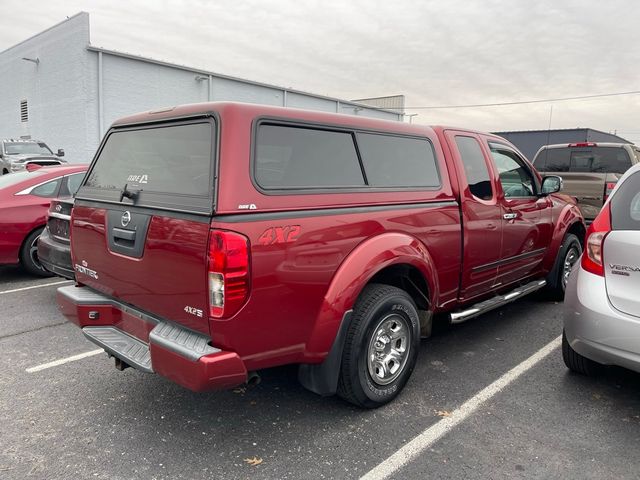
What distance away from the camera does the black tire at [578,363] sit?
3643 millimetres

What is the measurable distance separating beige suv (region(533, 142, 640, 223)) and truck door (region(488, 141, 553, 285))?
3981mm

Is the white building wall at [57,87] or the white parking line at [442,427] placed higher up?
the white building wall at [57,87]

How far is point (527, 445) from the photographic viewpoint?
9.43 feet

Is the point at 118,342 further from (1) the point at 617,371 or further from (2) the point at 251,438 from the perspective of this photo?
(1) the point at 617,371

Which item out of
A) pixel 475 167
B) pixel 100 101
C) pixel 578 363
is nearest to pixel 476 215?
pixel 475 167

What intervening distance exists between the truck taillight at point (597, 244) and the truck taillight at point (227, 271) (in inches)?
89.6

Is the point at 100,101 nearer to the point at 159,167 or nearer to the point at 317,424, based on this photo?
the point at 159,167

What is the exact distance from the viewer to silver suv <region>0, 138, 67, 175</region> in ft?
53.6

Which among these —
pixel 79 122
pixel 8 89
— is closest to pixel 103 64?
pixel 79 122

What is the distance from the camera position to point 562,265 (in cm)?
558

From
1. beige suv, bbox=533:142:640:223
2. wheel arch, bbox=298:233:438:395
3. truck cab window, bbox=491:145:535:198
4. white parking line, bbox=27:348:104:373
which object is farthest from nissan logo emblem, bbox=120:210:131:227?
beige suv, bbox=533:142:640:223

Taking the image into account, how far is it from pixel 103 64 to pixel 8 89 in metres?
10.1

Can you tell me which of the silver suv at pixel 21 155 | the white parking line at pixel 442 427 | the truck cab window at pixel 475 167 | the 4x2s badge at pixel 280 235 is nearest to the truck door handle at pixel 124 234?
the 4x2s badge at pixel 280 235

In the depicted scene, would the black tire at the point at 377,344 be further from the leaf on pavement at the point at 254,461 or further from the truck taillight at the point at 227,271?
the truck taillight at the point at 227,271
